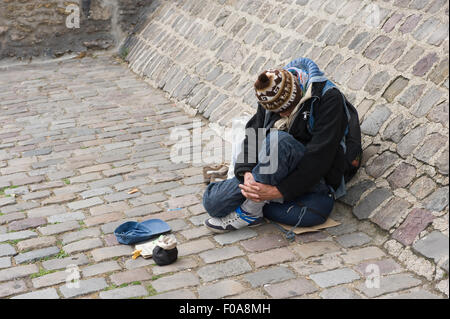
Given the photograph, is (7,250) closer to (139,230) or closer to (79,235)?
(79,235)

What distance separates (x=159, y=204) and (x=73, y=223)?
0.66 meters

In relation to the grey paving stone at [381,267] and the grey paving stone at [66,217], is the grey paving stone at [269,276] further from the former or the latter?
the grey paving stone at [66,217]

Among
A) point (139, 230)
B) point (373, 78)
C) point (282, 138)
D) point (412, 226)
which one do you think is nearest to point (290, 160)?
point (282, 138)

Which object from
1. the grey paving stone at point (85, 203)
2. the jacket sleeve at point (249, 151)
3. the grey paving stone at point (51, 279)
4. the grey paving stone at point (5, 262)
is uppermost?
the jacket sleeve at point (249, 151)

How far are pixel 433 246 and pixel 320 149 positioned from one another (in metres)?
0.89

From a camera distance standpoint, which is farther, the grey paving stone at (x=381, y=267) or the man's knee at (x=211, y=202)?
the man's knee at (x=211, y=202)

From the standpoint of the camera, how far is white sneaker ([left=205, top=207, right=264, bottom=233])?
4234 millimetres

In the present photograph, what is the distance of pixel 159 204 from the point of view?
15.5ft

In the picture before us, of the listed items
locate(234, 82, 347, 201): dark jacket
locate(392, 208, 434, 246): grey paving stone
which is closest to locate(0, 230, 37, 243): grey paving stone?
locate(234, 82, 347, 201): dark jacket

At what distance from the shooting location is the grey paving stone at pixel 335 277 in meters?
3.57

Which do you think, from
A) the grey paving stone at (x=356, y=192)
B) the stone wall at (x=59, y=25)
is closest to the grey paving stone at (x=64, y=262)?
the grey paving stone at (x=356, y=192)

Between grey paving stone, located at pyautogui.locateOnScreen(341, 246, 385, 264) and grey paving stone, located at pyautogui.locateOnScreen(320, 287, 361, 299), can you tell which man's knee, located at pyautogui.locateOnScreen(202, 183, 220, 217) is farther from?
grey paving stone, located at pyautogui.locateOnScreen(320, 287, 361, 299)

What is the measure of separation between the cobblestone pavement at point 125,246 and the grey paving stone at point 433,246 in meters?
0.16
